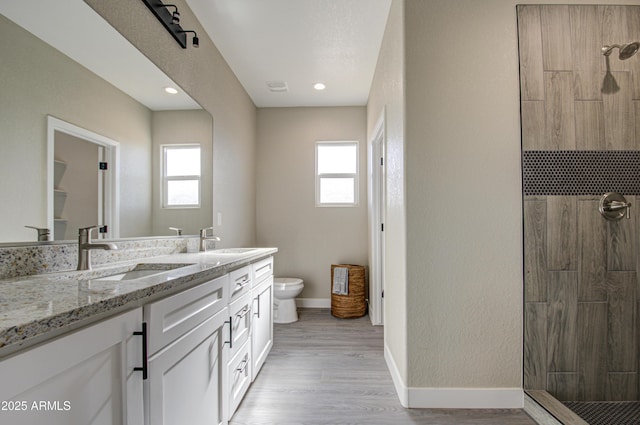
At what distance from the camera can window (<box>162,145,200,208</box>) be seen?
75.2 inches

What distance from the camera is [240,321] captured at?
1.75m

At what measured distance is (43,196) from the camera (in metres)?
1.11

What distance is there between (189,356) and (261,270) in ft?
3.69

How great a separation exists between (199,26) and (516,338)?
297 centimetres

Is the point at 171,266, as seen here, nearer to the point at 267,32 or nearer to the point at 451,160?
the point at 451,160

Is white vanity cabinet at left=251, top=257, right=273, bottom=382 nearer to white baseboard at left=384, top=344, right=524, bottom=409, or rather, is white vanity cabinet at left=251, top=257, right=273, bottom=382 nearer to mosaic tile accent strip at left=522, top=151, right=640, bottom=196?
white baseboard at left=384, top=344, right=524, bottom=409

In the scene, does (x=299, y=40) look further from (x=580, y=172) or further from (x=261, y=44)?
(x=580, y=172)

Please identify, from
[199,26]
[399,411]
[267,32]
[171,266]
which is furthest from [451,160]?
[199,26]

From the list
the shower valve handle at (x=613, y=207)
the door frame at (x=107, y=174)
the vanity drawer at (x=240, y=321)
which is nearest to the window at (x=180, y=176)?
the door frame at (x=107, y=174)

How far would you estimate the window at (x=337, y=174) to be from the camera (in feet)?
12.7

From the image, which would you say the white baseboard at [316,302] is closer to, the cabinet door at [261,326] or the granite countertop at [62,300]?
the cabinet door at [261,326]

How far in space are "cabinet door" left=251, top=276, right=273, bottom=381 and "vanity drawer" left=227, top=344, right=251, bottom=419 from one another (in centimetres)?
10

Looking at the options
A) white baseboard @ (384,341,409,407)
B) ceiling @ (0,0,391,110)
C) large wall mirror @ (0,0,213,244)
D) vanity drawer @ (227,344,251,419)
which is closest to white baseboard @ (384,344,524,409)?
white baseboard @ (384,341,409,407)

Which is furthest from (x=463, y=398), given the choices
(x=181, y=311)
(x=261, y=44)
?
(x=261, y=44)
